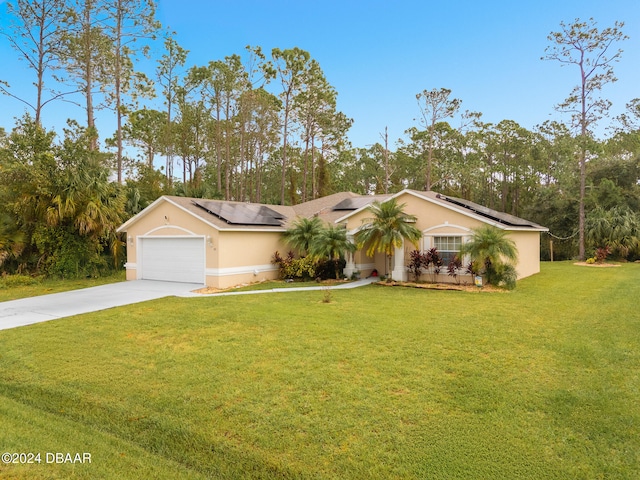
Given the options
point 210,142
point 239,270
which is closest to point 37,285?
point 239,270

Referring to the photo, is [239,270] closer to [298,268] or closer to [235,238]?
[235,238]

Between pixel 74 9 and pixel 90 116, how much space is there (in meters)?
5.39

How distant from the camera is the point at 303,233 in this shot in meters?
16.5

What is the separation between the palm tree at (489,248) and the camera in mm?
Result: 13211

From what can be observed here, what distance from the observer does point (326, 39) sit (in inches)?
872

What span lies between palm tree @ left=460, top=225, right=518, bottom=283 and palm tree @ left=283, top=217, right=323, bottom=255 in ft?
19.8

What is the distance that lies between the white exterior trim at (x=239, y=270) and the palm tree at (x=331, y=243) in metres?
2.36

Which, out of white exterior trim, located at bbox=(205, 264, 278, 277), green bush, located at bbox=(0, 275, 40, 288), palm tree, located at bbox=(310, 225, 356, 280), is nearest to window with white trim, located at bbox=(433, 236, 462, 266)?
palm tree, located at bbox=(310, 225, 356, 280)

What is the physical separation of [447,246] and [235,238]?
336 inches

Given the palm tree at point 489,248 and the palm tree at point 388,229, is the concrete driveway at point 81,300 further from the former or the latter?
the palm tree at point 489,248

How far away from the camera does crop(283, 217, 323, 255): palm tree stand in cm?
1639

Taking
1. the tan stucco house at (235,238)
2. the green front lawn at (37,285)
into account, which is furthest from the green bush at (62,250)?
the tan stucco house at (235,238)

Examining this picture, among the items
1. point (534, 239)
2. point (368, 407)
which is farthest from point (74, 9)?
point (534, 239)

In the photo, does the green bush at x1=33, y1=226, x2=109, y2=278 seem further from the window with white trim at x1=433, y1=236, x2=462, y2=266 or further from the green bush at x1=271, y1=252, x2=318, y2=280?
the window with white trim at x1=433, y1=236, x2=462, y2=266
